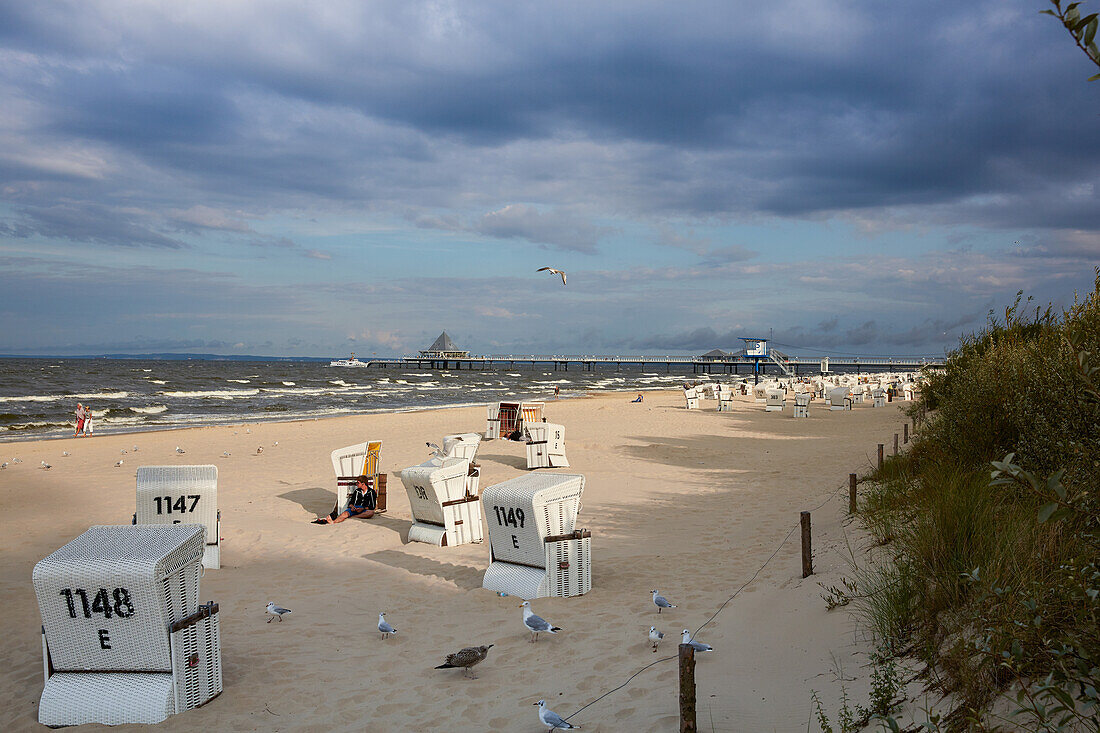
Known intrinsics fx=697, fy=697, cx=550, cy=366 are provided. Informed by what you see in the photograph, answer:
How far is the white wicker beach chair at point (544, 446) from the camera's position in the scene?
579 inches

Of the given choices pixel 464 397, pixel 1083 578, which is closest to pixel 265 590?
pixel 1083 578

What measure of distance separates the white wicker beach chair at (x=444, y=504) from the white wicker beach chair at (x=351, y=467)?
1725mm

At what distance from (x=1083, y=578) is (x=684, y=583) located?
4214 mm

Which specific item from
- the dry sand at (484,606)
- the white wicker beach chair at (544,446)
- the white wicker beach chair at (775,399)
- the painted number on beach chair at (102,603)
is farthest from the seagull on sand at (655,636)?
the white wicker beach chair at (775,399)

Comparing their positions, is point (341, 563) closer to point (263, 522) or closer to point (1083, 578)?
point (263, 522)

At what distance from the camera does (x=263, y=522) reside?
10242mm

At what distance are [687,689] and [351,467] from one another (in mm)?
7940

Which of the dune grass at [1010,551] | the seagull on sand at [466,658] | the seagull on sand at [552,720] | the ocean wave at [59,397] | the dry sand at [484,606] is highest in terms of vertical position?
the dune grass at [1010,551]

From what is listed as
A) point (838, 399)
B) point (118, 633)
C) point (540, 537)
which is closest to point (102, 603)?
point (118, 633)

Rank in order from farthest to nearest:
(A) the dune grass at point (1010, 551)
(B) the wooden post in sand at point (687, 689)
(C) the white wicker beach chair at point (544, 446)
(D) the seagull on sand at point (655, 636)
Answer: (C) the white wicker beach chair at point (544, 446), (D) the seagull on sand at point (655, 636), (B) the wooden post in sand at point (687, 689), (A) the dune grass at point (1010, 551)

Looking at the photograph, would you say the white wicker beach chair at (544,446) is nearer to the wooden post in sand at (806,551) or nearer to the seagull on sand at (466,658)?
the wooden post in sand at (806,551)

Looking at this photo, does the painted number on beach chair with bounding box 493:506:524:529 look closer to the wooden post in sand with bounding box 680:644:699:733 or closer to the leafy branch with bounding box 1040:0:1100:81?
the wooden post in sand with bounding box 680:644:699:733

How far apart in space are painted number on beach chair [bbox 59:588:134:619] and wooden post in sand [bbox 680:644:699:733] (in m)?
3.40

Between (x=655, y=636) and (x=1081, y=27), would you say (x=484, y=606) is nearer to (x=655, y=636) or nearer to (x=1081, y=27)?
(x=655, y=636)
